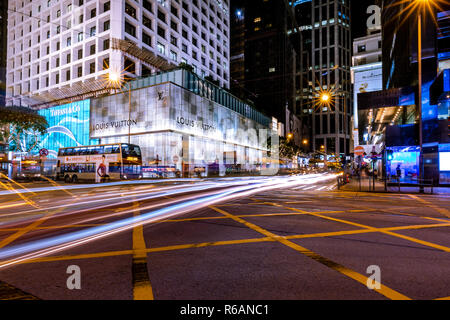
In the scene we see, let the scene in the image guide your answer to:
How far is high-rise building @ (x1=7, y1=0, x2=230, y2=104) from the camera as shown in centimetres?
4434

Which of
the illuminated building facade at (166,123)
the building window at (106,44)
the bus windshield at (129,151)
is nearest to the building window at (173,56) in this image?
the illuminated building facade at (166,123)

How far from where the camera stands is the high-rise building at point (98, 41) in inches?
1746

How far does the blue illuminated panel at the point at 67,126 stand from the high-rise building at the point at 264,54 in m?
58.3

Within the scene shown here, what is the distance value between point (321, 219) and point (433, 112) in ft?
60.1

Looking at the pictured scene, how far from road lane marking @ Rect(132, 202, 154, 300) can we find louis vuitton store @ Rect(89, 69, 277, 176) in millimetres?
31363

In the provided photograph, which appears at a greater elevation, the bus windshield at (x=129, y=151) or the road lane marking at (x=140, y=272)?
the bus windshield at (x=129, y=151)

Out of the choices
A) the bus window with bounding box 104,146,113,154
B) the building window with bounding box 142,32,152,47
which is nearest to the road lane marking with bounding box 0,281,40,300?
the bus window with bounding box 104,146,113,154

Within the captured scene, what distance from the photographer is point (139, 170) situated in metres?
27.9

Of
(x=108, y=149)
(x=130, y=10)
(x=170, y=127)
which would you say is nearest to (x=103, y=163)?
(x=108, y=149)

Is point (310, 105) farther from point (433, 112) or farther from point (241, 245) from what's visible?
point (241, 245)

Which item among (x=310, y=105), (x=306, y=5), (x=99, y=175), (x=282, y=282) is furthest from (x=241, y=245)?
(x=306, y=5)

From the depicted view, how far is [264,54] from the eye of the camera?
9906 centimetres

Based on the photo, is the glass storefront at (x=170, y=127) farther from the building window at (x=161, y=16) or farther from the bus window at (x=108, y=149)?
the building window at (x=161, y=16)

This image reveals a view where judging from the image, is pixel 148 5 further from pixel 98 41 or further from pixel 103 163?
pixel 103 163
